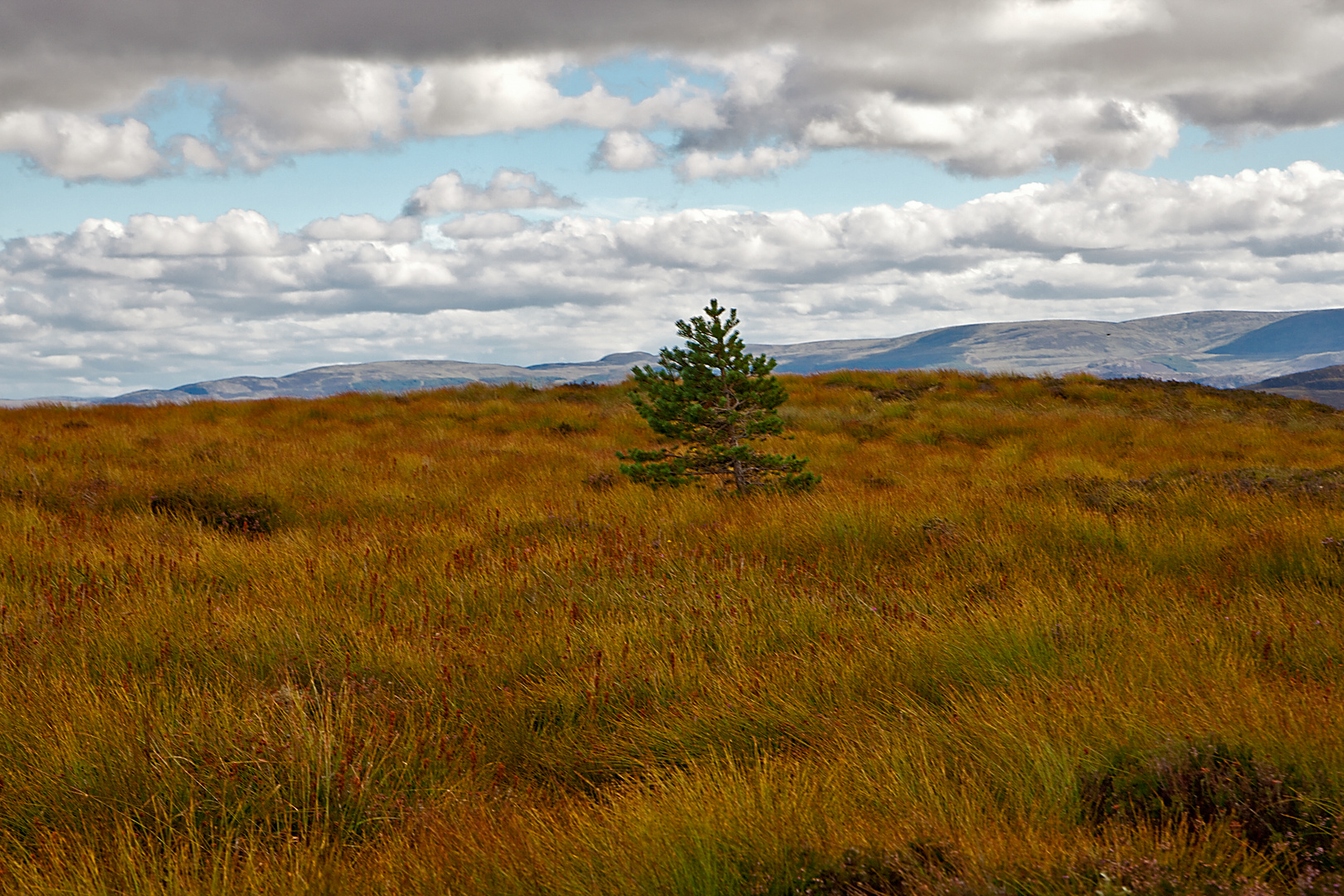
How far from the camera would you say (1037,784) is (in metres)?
2.13

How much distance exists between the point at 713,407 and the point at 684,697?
5.26 m

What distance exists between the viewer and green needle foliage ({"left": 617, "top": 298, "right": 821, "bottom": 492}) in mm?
7789

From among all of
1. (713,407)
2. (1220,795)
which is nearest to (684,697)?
(1220,795)

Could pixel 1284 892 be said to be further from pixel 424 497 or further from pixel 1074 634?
pixel 424 497

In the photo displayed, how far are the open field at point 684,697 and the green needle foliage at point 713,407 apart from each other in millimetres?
1094

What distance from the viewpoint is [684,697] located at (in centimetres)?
294

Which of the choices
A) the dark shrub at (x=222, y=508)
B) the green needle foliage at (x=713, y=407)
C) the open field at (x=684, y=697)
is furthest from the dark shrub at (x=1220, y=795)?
the dark shrub at (x=222, y=508)

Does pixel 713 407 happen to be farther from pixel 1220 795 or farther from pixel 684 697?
pixel 1220 795

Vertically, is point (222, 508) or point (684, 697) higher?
point (222, 508)

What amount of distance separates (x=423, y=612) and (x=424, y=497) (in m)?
3.81

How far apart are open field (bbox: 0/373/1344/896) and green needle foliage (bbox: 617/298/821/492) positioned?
109 centimetres

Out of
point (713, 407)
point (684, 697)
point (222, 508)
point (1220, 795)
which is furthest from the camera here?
point (713, 407)

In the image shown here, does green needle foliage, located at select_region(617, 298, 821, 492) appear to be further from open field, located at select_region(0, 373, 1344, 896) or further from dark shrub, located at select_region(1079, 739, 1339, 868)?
dark shrub, located at select_region(1079, 739, 1339, 868)

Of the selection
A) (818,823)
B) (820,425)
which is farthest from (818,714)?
(820,425)
